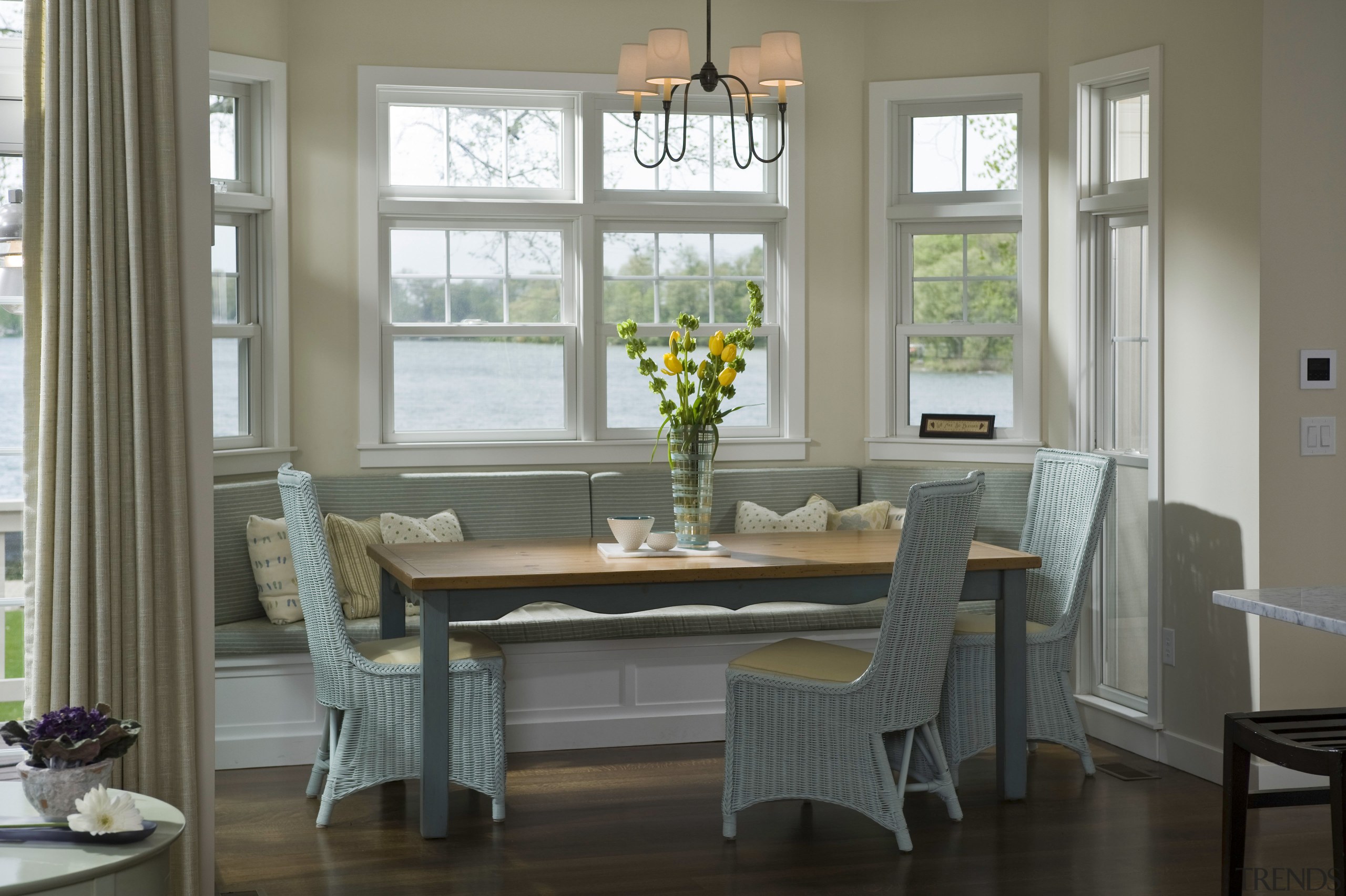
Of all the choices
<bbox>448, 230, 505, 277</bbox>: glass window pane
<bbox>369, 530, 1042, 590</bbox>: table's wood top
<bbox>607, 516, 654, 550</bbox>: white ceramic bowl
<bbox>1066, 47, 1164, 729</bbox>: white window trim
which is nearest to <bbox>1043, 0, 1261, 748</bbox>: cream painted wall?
<bbox>1066, 47, 1164, 729</bbox>: white window trim

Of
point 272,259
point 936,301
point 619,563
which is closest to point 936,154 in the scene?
point 936,301

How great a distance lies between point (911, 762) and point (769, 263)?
230cm

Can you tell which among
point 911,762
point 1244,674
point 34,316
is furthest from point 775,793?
point 34,316

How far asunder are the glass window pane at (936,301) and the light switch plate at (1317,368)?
1602 millimetres

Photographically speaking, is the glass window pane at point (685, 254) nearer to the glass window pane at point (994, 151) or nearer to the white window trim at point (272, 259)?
the glass window pane at point (994, 151)

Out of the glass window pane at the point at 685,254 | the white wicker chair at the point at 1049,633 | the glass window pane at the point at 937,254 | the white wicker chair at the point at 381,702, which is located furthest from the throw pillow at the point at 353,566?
the glass window pane at the point at 937,254

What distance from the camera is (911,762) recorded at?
12.9 feet

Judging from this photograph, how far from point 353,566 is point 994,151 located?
2.97 m

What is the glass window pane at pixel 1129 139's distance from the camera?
4.53 meters

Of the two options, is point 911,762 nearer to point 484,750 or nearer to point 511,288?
point 484,750

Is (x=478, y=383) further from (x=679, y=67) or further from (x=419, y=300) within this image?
(x=679, y=67)

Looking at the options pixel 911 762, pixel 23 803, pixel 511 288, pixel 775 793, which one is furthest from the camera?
pixel 511 288

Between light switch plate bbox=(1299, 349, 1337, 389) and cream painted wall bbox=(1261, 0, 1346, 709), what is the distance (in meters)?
0.02

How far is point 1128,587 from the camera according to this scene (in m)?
4.60
